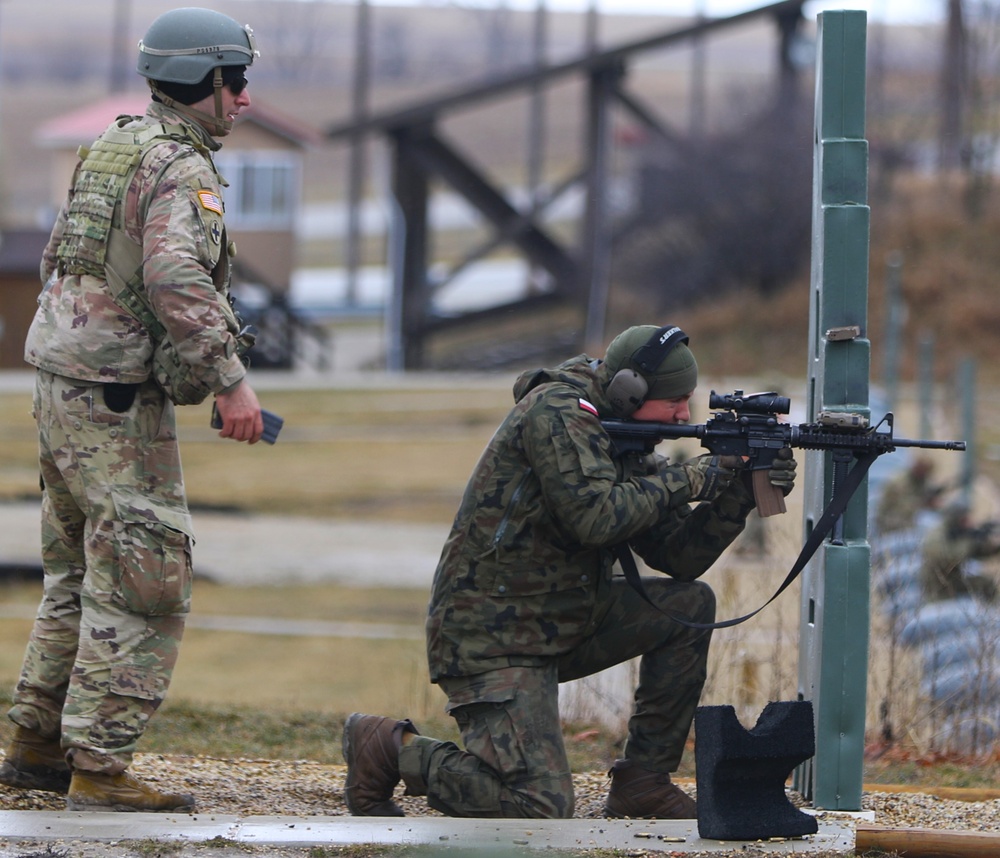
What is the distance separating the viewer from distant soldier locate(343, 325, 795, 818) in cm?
422

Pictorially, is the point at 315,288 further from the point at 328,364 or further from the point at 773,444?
the point at 773,444

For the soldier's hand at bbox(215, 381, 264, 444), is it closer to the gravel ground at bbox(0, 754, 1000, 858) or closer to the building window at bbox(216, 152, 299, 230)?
the gravel ground at bbox(0, 754, 1000, 858)

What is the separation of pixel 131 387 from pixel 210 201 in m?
0.53

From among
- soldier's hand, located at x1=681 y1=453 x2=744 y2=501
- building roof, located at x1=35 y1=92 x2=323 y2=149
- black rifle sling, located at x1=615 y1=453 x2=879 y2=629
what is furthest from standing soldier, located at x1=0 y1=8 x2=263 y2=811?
building roof, located at x1=35 y1=92 x2=323 y2=149

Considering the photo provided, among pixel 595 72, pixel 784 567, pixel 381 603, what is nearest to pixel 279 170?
pixel 595 72

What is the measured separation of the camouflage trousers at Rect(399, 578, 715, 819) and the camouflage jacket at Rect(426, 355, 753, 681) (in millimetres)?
75

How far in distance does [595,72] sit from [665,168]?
8.05 feet

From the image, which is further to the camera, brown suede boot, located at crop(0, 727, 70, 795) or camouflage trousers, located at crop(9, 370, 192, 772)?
brown suede boot, located at crop(0, 727, 70, 795)

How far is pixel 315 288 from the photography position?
52156 mm

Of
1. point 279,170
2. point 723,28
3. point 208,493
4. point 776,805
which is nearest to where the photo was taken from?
point 776,805

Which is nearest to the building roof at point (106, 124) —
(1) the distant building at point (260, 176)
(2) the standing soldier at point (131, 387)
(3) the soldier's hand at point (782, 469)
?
(1) the distant building at point (260, 176)

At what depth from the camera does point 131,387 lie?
13.5ft

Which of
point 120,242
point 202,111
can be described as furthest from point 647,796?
point 202,111

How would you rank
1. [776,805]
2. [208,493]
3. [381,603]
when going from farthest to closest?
[208,493], [381,603], [776,805]
